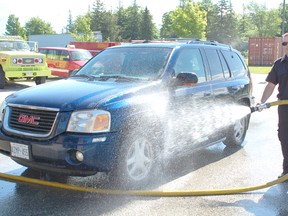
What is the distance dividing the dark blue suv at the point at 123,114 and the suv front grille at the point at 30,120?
0.01 metres

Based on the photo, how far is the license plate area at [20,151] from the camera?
170 inches


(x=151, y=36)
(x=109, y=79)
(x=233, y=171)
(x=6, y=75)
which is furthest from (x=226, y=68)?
(x=151, y=36)

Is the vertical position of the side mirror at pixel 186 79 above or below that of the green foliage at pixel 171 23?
below

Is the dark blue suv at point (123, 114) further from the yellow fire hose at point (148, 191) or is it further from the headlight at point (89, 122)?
the yellow fire hose at point (148, 191)

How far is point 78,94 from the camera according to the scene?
14.7 feet

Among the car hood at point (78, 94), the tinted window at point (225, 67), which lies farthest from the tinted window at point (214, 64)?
the car hood at point (78, 94)

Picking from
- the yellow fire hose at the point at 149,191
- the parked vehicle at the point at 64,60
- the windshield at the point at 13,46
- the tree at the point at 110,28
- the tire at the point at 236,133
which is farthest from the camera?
the tree at the point at 110,28

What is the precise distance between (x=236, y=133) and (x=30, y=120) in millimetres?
3675

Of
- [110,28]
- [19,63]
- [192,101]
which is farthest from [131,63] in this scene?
[110,28]

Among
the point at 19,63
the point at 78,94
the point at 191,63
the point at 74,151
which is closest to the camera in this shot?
the point at 74,151

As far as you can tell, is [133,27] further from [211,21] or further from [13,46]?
[13,46]

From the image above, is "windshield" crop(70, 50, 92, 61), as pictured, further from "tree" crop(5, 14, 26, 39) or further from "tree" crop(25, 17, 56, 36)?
"tree" crop(25, 17, 56, 36)

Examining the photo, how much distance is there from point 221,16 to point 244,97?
298 ft

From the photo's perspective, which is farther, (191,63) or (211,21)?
(211,21)
